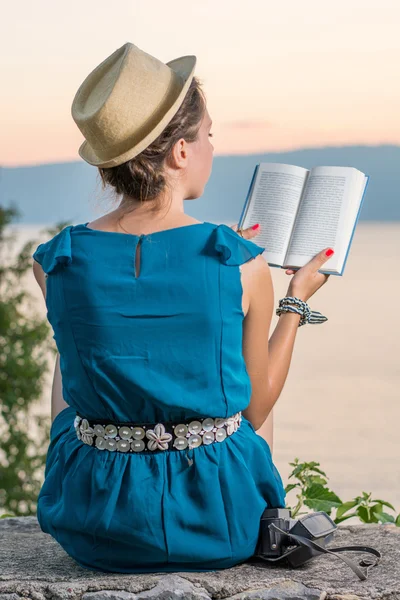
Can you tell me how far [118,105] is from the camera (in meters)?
1.97

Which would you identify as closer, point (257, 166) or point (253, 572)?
point (253, 572)

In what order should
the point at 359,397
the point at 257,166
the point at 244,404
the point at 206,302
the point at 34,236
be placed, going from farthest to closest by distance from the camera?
1. the point at 359,397
2. the point at 34,236
3. the point at 257,166
4. the point at 244,404
5. the point at 206,302

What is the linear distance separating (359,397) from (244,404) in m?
6.13

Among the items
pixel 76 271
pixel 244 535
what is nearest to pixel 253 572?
pixel 244 535

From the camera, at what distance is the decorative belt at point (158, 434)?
6.28 feet

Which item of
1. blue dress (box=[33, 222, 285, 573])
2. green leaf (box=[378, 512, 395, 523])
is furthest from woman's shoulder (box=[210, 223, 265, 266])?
green leaf (box=[378, 512, 395, 523])

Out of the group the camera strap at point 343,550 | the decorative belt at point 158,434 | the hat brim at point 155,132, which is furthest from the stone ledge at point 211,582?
the hat brim at point 155,132

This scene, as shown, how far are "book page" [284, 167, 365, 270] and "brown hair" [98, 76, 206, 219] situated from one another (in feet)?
1.75

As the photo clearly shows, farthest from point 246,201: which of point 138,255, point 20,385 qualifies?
point 20,385

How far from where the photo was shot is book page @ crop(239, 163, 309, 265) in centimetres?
245

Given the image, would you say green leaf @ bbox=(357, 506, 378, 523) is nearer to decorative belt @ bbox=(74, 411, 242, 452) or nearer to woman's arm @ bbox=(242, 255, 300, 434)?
woman's arm @ bbox=(242, 255, 300, 434)

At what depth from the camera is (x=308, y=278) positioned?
230 centimetres

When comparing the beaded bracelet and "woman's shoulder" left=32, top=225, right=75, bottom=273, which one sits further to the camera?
the beaded bracelet

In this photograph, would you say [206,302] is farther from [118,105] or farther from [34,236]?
[34,236]
